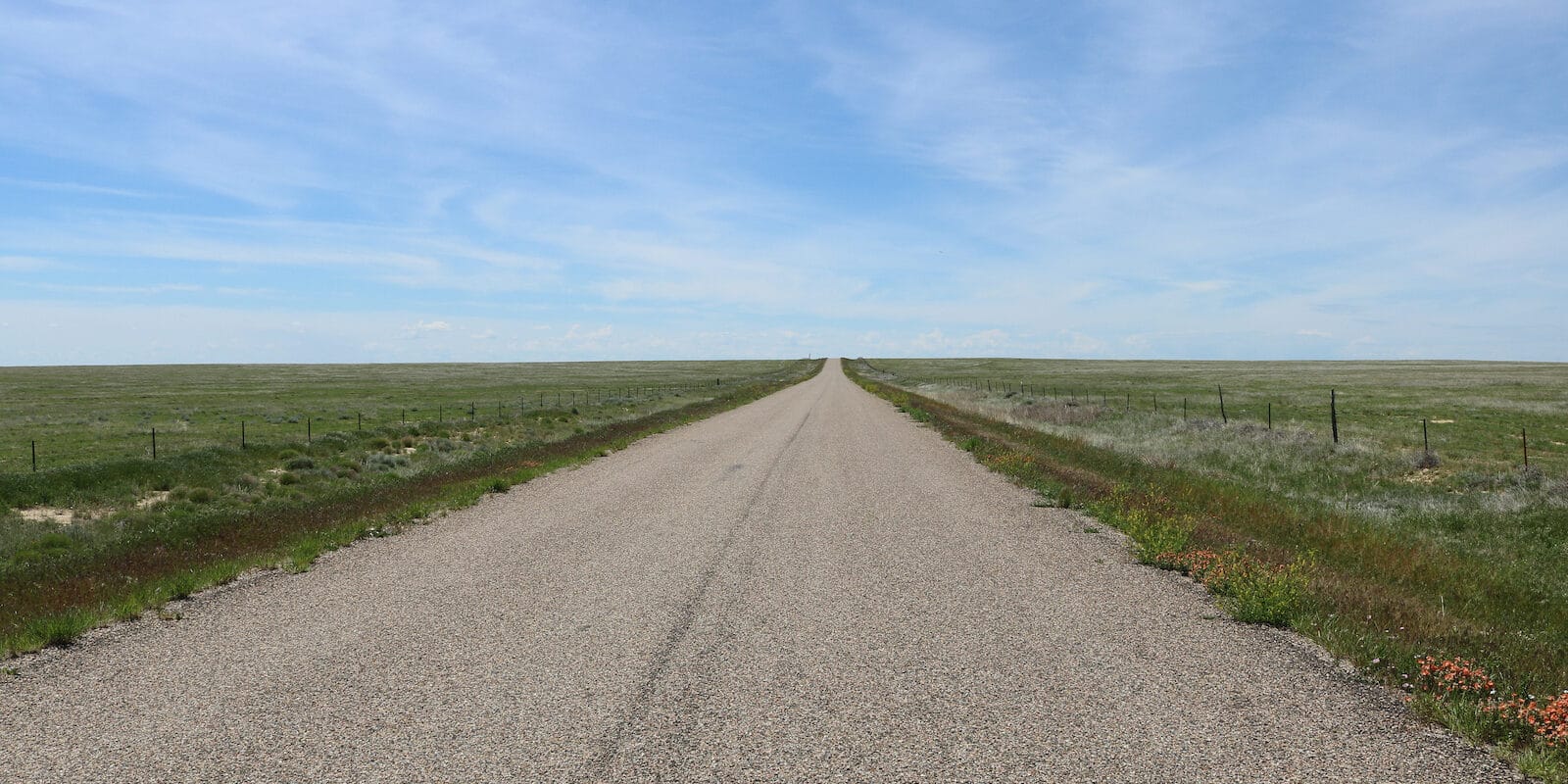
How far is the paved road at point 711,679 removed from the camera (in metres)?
4.76

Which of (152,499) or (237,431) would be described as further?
(237,431)

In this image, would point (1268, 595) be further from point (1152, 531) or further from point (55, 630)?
point (55, 630)

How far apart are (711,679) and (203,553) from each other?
8.79 m

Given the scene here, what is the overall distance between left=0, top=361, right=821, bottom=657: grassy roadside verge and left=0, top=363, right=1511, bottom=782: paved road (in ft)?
2.01

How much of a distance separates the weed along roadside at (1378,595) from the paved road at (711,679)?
31cm

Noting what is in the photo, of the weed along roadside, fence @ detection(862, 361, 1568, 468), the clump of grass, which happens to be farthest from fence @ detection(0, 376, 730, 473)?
fence @ detection(862, 361, 1568, 468)

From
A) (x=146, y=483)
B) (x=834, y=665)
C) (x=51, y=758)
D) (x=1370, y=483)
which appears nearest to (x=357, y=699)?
(x=51, y=758)

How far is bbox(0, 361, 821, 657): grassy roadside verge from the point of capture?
309 inches

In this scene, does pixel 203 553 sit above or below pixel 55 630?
below

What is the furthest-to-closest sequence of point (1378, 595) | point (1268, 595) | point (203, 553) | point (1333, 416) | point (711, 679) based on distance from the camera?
point (1333, 416) → point (203, 553) → point (1378, 595) → point (1268, 595) → point (711, 679)

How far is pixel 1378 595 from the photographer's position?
8.07m

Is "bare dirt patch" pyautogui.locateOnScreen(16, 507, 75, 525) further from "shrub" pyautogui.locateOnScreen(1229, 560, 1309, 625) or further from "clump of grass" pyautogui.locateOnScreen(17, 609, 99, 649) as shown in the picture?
"shrub" pyautogui.locateOnScreen(1229, 560, 1309, 625)

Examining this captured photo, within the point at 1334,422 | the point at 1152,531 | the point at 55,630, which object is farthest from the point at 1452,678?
the point at 1334,422

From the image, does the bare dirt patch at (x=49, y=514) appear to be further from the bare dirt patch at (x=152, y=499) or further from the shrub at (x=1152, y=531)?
the shrub at (x=1152, y=531)
